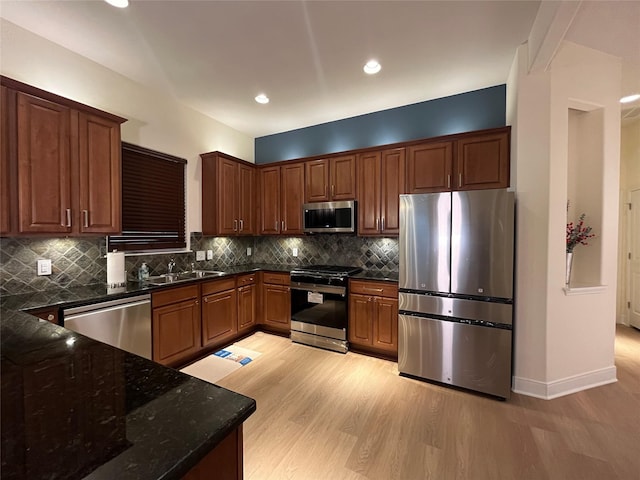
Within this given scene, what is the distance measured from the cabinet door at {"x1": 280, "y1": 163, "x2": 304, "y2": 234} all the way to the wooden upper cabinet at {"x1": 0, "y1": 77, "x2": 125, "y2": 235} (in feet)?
6.59

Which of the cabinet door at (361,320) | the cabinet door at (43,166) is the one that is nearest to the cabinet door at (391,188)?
the cabinet door at (361,320)

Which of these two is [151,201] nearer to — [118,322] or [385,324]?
[118,322]

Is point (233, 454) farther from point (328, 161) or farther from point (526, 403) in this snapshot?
point (328, 161)

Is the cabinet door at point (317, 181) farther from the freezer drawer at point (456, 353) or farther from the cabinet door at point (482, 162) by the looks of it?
the freezer drawer at point (456, 353)

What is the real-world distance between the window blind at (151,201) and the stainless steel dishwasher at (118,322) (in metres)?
0.80

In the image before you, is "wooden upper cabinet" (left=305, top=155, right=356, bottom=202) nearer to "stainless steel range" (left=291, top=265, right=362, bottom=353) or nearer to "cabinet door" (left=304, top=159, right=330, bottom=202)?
"cabinet door" (left=304, top=159, right=330, bottom=202)

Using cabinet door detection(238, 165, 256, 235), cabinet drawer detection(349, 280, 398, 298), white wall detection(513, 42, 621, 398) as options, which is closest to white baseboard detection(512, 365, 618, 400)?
white wall detection(513, 42, 621, 398)

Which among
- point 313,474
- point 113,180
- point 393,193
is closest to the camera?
point 313,474

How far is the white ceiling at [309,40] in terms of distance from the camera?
2.02 meters

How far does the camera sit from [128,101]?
296 centimetres

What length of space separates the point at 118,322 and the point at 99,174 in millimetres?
1295

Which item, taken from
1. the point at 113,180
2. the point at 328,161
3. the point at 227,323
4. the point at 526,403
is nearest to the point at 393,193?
the point at 328,161

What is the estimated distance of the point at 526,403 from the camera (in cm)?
236

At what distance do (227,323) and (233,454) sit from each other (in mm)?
2836
